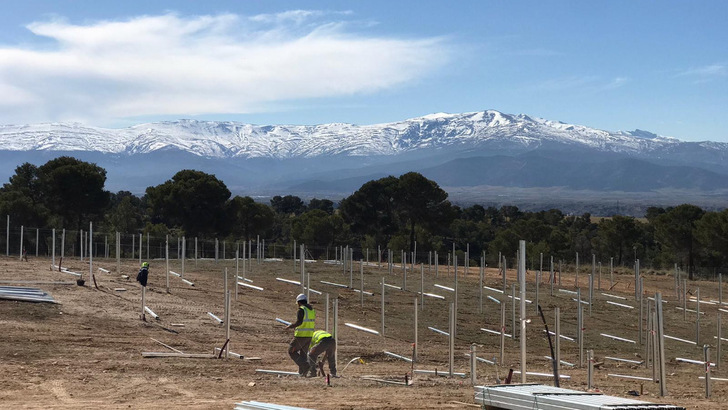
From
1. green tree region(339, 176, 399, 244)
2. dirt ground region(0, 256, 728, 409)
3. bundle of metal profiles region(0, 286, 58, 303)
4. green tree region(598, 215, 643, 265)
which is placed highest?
green tree region(339, 176, 399, 244)

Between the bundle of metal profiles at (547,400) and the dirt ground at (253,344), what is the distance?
1293mm

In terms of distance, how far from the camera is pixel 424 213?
73812 millimetres

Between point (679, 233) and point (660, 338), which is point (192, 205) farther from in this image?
point (660, 338)

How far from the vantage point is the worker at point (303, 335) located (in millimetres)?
17781

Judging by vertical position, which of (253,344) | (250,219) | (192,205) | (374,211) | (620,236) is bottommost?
(253,344)

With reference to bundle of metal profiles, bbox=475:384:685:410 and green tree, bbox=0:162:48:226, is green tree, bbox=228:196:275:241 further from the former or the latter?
bundle of metal profiles, bbox=475:384:685:410

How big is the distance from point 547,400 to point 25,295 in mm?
18629

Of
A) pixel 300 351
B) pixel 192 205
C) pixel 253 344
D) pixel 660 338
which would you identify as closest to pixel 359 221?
pixel 192 205

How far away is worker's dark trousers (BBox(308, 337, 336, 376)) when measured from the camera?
58.0 feet

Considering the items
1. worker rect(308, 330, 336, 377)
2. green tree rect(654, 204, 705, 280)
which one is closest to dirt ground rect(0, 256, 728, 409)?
worker rect(308, 330, 336, 377)

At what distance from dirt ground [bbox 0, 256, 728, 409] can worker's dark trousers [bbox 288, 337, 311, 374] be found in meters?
0.53

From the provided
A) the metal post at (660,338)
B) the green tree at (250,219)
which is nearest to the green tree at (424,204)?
the green tree at (250,219)

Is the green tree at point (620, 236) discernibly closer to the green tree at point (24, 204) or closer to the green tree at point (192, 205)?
the green tree at point (192, 205)

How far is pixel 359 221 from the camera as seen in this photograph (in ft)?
250
